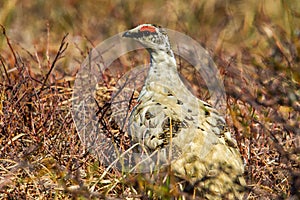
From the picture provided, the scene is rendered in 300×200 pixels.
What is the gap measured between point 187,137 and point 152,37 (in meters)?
0.53

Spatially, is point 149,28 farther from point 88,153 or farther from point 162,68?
point 88,153

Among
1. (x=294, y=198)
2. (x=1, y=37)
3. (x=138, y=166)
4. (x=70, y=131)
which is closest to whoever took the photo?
(x=294, y=198)

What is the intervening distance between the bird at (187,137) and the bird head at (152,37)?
124 mm

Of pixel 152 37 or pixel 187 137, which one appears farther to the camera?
pixel 152 37

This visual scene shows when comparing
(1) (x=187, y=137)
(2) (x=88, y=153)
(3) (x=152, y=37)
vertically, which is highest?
(3) (x=152, y=37)

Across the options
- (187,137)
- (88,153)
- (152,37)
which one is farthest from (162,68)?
(88,153)

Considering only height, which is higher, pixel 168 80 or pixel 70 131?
pixel 168 80

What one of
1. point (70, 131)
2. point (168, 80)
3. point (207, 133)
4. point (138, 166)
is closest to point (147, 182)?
point (138, 166)

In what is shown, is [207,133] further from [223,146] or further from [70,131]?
[70,131]

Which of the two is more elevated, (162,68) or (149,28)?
(149,28)

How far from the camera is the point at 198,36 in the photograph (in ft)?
17.2

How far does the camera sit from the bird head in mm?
3236

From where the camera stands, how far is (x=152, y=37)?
3.24m

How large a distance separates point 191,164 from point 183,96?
349mm
